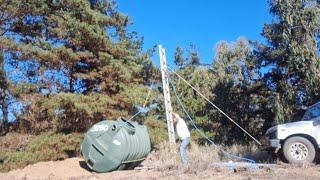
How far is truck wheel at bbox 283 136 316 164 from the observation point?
44.6 ft

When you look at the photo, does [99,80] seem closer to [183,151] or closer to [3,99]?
[3,99]

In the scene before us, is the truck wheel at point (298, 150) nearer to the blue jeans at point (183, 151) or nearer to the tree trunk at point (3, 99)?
the blue jeans at point (183, 151)

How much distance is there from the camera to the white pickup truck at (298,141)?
1363 centimetres

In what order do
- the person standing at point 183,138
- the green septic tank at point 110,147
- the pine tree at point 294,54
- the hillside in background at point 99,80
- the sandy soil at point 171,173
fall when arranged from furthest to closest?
the pine tree at point 294,54
the hillside in background at point 99,80
the person standing at point 183,138
the green septic tank at point 110,147
the sandy soil at point 171,173

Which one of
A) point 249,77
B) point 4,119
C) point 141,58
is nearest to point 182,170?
point 4,119

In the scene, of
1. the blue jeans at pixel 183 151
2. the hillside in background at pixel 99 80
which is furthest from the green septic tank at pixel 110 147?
the hillside in background at pixel 99 80

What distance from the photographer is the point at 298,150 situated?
544 inches

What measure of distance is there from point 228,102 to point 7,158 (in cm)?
1468

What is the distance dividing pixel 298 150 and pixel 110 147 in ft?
18.6

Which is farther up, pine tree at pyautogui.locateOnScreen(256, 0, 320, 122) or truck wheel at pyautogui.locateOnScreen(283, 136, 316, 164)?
pine tree at pyautogui.locateOnScreen(256, 0, 320, 122)

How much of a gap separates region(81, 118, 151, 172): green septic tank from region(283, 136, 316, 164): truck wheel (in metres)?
4.71

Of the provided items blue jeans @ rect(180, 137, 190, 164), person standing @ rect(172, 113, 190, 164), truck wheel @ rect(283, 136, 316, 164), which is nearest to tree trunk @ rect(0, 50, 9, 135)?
person standing @ rect(172, 113, 190, 164)

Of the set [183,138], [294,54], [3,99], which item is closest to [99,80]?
[3,99]

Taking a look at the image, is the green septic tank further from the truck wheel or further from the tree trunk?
the tree trunk
